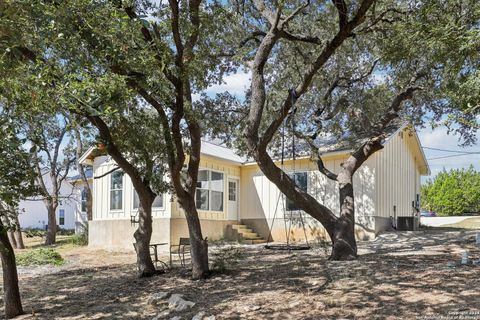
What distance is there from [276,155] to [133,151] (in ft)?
23.2

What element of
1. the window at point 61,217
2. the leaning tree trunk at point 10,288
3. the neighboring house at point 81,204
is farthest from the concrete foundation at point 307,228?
the window at point 61,217

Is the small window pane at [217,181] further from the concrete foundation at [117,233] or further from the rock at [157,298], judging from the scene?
the rock at [157,298]

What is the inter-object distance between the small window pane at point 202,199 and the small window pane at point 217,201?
1.32ft

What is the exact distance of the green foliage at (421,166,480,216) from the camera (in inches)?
1459

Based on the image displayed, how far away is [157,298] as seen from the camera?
7.80 m

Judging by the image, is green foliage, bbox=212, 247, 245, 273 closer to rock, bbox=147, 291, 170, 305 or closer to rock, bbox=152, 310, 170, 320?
rock, bbox=147, 291, 170, 305

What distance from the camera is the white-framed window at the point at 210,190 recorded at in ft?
56.2

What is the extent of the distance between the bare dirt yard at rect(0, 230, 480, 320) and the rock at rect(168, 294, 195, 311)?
9 centimetres

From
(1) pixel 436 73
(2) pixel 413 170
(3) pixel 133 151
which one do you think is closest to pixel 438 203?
(2) pixel 413 170

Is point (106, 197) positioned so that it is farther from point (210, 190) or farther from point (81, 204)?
point (81, 204)

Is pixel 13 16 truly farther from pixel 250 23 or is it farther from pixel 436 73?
pixel 436 73

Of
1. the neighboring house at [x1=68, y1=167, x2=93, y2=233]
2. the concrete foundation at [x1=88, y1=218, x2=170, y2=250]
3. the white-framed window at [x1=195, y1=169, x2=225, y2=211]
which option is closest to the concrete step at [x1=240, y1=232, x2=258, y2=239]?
the white-framed window at [x1=195, y1=169, x2=225, y2=211]

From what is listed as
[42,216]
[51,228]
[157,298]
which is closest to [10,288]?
[157,298]

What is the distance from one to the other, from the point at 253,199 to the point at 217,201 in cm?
160
